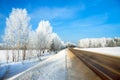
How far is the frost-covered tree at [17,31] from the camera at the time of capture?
1565 inches

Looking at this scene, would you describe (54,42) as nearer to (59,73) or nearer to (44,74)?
(44,74)

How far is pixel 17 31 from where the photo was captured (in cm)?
4034

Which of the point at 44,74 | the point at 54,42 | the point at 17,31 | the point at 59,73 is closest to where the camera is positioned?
the point at 59,73

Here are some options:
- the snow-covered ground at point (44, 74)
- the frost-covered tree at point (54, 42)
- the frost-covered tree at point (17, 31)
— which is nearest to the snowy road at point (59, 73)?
the snow-covered ground at point (44, 74)

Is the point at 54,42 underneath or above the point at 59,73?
above

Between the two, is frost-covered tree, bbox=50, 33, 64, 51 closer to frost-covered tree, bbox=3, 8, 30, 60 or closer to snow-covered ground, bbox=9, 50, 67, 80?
frost-covered tree, bbox=3, 8, 30, 60

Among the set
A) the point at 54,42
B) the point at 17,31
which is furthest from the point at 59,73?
the point at 54,42

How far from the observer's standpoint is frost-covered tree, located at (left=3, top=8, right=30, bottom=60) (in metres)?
39.8

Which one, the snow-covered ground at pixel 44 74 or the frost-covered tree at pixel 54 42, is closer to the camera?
the snow-covered ground at pixel 44 74

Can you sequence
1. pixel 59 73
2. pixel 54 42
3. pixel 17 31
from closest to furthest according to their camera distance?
1. pixel 59 73
2. pixel 17 31
3. pixel 54 42

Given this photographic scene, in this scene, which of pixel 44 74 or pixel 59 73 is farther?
pixel 44 74

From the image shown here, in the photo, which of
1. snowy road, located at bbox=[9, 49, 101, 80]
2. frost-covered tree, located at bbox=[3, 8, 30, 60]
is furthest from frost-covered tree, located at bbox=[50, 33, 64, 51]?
snowy road, located at bbox=[9, 49, 101, 80]

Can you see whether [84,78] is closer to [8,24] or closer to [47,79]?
[47,79]

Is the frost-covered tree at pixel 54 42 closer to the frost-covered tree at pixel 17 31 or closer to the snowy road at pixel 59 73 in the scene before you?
the frost-covered tree at pixel 17 31
